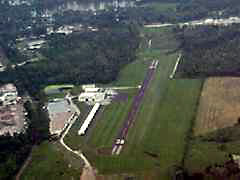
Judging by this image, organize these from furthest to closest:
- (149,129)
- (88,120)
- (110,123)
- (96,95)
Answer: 1. (96,95)
2. (88,120)
3. (110,123)
4. (149,129)

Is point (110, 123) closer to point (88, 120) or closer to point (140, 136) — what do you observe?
point (88, 120)

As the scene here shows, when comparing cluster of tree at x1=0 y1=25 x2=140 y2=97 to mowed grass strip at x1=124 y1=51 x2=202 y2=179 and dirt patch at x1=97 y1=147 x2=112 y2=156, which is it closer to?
mowed grass strip at x1=124 y1=51 x2=202 y2=179

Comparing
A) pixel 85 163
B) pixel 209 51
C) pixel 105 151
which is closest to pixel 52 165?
pixel 85 163

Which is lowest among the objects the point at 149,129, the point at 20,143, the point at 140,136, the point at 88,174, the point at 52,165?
the point at 52,165

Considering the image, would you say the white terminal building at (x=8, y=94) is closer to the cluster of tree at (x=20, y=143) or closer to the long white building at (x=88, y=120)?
the cluster of tree at (x=20, y=143)

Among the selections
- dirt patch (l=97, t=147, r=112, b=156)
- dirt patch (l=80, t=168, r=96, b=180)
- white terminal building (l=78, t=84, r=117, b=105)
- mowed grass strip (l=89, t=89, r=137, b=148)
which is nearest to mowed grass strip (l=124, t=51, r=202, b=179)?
dirt patch (l=97, t=147, r=112, b=156)
